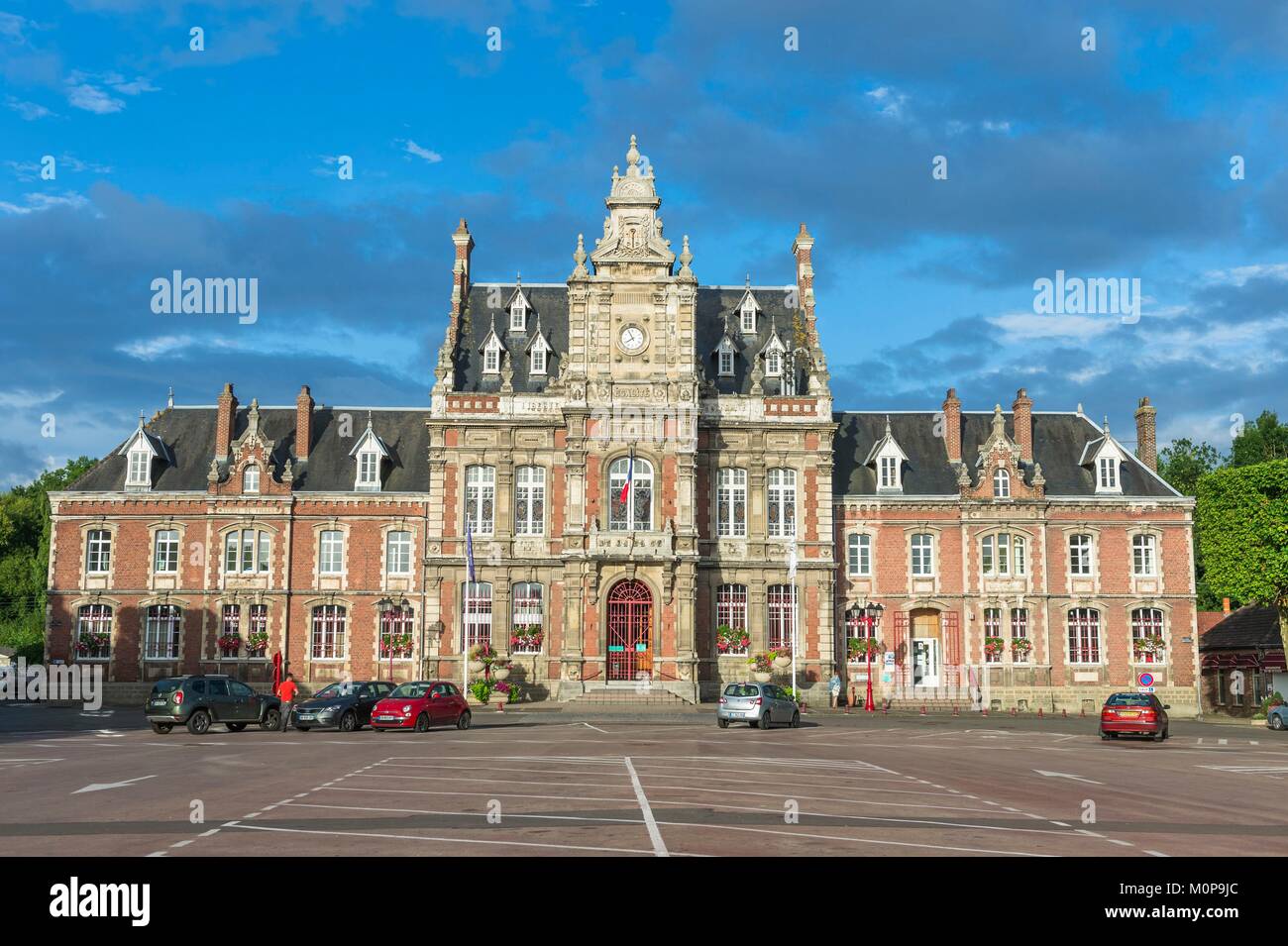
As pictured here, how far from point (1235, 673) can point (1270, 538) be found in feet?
37.7

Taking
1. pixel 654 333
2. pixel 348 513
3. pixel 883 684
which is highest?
pixel 654 333

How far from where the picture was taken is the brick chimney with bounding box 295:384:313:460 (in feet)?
199

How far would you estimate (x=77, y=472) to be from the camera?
8256 centimetres

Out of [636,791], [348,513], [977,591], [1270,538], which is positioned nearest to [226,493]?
[348,513]

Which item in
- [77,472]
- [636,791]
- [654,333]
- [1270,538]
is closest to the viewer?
[636,791]

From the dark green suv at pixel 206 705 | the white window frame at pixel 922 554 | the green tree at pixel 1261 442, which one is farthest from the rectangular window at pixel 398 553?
the green tree at pixel 1261 442

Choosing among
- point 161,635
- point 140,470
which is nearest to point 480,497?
point 161,635

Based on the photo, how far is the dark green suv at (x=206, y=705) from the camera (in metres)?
35.4

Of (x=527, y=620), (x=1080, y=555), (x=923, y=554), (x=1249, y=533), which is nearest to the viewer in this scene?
(x=1249, y=533)

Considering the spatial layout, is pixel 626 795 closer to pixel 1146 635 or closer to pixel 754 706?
pixel 754 706

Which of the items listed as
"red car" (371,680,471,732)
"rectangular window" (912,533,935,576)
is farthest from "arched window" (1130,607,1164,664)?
"red car" (371,680,471,732)

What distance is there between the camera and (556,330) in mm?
60031

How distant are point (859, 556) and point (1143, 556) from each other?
1376cm
